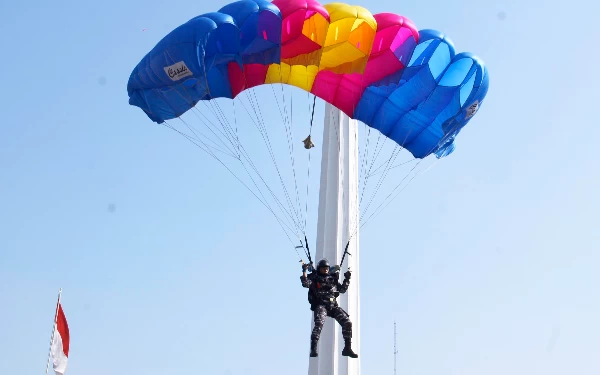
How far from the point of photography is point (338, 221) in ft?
61.7

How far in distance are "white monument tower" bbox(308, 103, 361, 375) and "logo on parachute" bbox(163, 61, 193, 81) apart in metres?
6.69

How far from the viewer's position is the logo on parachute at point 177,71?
12484mm

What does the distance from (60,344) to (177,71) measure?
4.91m

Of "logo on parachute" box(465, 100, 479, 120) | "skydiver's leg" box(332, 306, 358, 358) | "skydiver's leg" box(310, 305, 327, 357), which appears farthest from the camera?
"logo on parachute" box(465, 100, 479, 120)

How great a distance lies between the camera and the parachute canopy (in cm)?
1246

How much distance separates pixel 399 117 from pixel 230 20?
377 centimetres

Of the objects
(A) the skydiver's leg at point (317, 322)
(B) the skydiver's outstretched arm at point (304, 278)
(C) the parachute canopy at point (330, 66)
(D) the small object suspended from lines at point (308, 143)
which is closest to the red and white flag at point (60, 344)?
(C) the parachute canopy at point (330, 66)

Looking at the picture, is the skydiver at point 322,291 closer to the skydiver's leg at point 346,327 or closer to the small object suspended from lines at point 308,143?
the skydiver's leg at point 346,327

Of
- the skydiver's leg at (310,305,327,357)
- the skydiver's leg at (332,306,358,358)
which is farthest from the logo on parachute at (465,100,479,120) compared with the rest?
the skydiver's leg at (310,305,327,357)

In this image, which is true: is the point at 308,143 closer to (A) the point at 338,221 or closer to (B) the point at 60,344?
(A) the point at 338,221

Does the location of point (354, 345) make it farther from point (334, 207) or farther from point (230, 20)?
point (230, 20)

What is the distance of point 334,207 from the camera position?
19.0 meters

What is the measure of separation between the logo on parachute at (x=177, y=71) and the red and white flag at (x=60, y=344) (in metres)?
4.24

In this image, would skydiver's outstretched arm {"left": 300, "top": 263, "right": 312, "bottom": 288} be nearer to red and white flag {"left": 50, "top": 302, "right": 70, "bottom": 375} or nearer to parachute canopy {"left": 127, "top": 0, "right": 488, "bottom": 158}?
parachute canopy {"left": 127, "top": 0, "right": 488, "bottom": 158}
